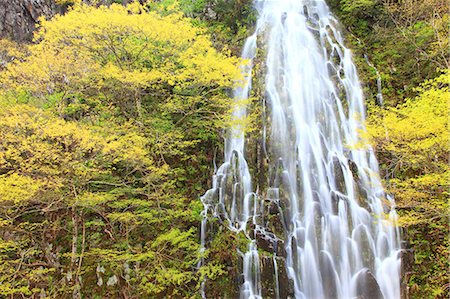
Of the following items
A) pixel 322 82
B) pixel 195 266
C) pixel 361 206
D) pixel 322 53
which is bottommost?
pixel 195 266

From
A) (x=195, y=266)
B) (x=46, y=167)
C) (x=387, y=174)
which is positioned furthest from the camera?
(x=387, y=174)

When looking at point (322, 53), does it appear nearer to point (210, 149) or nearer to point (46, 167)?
point (210, 149)

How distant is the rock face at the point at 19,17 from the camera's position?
13656 mm

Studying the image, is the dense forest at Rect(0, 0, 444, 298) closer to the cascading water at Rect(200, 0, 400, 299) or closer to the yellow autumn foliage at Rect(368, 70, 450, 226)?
the yellow autumn foliage at Rect(368, 70, 450, 226)

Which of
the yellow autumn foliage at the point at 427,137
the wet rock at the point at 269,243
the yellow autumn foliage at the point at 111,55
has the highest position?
the yellow autumn foliage at the point at 111,55

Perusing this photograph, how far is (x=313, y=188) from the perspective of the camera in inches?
379

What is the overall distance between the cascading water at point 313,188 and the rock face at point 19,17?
1035 centimetres

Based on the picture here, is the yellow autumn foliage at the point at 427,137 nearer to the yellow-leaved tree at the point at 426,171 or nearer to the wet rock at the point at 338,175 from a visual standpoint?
the yellow-leaved tree at the point at 426,171

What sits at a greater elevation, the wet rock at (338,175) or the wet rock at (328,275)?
the wet rock at (338,175)

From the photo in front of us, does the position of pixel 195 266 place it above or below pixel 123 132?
below

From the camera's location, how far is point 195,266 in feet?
29.6

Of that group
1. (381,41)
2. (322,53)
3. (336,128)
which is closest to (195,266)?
(336,128)

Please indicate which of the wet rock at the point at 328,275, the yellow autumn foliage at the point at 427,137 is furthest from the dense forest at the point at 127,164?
the wet rock at the point at 328,275

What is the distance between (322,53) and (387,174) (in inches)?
224
